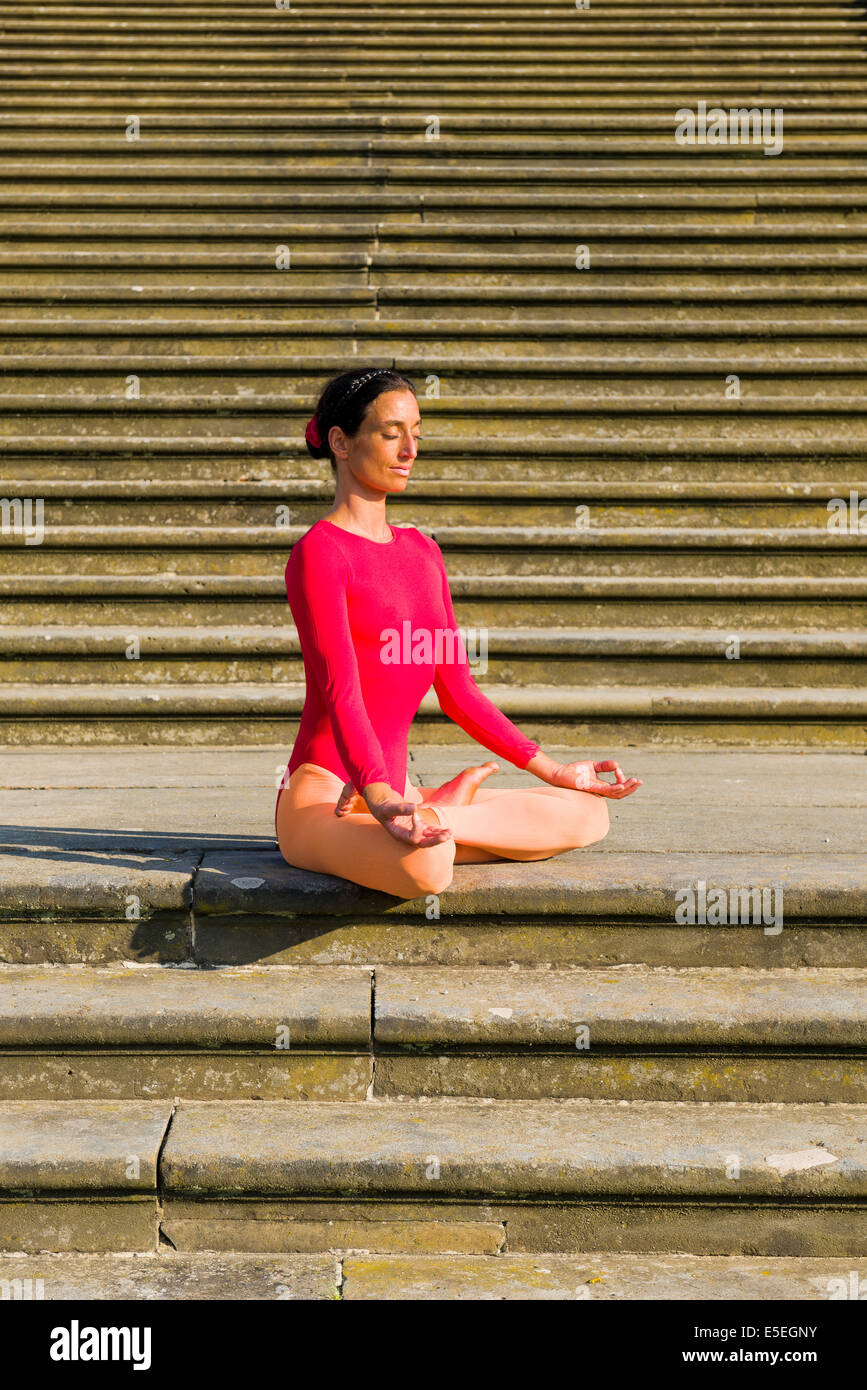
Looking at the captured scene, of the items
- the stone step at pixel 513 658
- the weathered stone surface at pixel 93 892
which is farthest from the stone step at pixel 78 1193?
the stone step at pixel 513 658

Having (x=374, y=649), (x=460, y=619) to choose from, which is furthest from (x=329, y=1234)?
(x=460, y=619)

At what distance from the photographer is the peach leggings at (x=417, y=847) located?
2.37m

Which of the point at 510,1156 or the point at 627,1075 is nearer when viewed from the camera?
the point at 510,1156

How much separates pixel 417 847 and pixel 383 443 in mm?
813

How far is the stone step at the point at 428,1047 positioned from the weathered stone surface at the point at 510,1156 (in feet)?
0.27

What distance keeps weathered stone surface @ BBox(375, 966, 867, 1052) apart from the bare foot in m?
0.36

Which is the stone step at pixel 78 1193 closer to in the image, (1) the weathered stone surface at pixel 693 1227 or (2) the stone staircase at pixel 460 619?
(2) the stone staircase at pixel 460 619

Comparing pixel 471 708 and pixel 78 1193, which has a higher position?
pixel 471 708

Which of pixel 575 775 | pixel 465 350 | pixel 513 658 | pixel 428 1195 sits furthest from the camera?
pixel 465 350

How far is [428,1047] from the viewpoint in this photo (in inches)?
93.4

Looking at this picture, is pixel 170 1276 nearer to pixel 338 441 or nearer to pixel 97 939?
pixel 97 939

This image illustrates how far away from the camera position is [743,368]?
17.1 feet

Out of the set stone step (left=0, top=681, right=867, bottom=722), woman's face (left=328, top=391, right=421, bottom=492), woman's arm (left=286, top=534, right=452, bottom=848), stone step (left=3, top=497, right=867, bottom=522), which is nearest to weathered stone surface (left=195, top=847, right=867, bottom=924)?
woman's arm (left=286, top=534, right=452, bottom=848)

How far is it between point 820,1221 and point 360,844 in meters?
1.03
